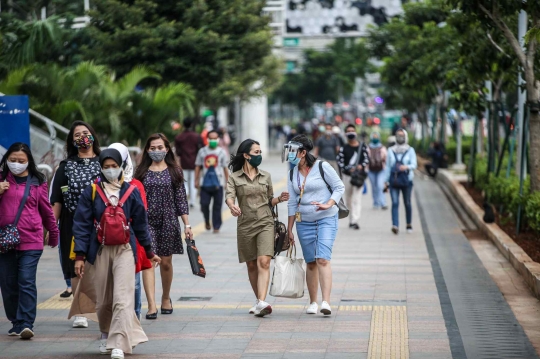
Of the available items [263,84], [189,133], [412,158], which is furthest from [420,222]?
[263,84]

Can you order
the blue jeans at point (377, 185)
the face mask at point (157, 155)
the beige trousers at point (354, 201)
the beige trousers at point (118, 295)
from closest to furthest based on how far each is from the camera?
the beige trousers at point (118, 295) < the face mask at point (157, 155) < the beige trousers at point (354, 201) < the blue jeans at point (377, 185)

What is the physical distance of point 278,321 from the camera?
31.3ft

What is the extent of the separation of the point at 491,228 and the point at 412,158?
5.31 feet

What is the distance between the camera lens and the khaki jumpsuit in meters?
9.80

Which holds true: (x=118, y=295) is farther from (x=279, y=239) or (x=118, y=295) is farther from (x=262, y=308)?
(x=279, y=239)

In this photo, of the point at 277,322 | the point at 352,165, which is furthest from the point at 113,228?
the point at 352,165

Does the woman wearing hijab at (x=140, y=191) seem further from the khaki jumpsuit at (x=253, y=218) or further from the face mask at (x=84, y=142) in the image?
the khaki jumpsuit at (x=253, y=218)

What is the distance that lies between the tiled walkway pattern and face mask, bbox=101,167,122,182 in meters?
1.32

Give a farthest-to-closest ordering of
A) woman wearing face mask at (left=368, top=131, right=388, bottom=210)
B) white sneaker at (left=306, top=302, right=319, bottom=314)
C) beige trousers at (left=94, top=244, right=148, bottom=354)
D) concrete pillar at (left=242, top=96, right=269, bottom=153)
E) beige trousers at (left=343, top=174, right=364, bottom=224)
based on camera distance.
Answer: concrete pillar at (left=242, top=96, right=269, bottom=153) < woman wearing face mask at (left=368, top=131, right=388, bottom=210) < beige trousers at (left=343, top=174, right=364, bottom=224) < white sneaker at (left=306, top=302, right=319, bottom=314) < beige trousers at (left=94, top=244, right=148, bottom=354)

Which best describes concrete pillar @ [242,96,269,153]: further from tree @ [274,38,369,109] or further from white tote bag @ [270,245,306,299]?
white tote bag @ [270,245,306,299]

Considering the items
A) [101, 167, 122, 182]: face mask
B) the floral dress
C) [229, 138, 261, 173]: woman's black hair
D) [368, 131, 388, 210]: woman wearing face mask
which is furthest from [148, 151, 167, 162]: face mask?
[368, 131, 388, 210]: woman wearing face mask

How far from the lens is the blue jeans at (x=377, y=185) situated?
21.7 metres

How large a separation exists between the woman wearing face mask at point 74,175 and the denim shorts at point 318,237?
1.97 metres

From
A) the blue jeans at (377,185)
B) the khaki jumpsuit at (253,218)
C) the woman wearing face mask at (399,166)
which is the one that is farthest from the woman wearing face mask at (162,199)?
the blue jeans at (377,185)
